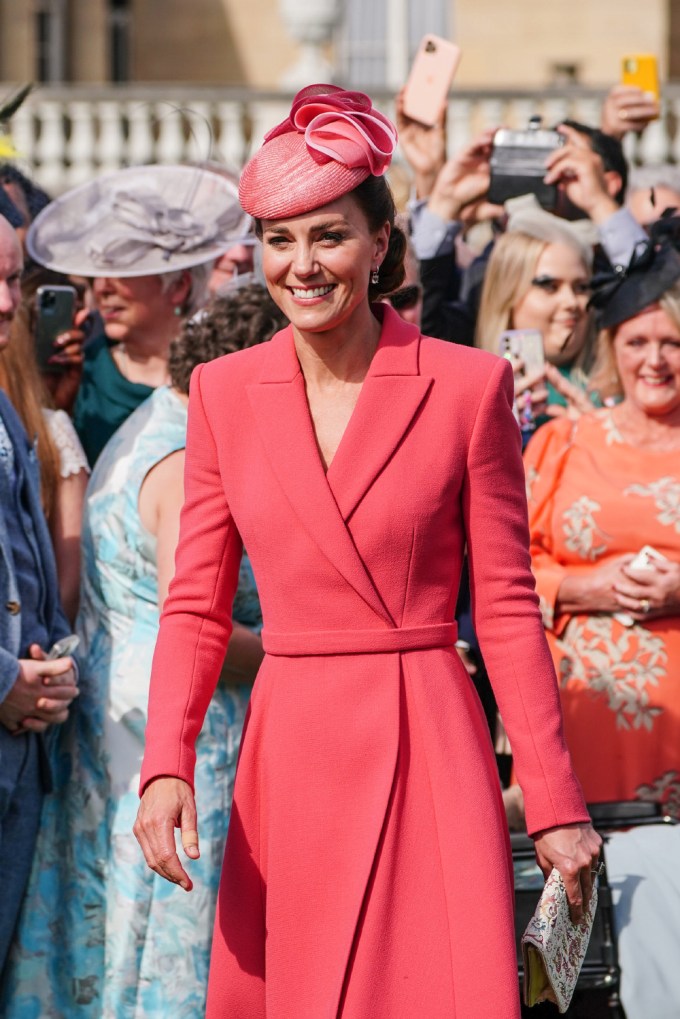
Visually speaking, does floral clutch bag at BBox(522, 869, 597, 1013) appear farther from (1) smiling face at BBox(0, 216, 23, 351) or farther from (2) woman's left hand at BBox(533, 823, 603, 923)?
(1) smiling face at BBox(0, 216, 23, 351)

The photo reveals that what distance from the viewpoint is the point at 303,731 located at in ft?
9.26

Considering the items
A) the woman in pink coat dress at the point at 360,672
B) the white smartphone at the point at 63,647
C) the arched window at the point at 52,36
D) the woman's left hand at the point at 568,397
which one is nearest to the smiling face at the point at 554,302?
the woman's left hand at the point at 568,397

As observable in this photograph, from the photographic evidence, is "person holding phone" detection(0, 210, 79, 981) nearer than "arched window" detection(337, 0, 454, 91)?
Yes

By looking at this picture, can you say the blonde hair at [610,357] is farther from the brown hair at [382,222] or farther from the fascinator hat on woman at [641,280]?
the brown hair at [382,222]

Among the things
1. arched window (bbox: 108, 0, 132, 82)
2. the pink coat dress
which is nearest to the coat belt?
the pink coat dress

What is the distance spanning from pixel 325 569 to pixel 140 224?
244 cm

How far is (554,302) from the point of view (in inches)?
211

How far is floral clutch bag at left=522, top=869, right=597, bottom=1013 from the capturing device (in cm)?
263

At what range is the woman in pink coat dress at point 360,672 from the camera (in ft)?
8.98

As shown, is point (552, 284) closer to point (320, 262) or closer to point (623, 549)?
point (623, 549)

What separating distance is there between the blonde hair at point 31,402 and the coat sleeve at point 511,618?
65.6 inches

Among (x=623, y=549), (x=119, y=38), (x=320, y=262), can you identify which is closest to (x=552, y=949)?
(x=320, y=262)

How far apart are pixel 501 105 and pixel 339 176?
50.1 feet

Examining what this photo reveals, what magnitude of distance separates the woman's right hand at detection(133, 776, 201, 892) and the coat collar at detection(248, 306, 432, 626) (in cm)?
46
